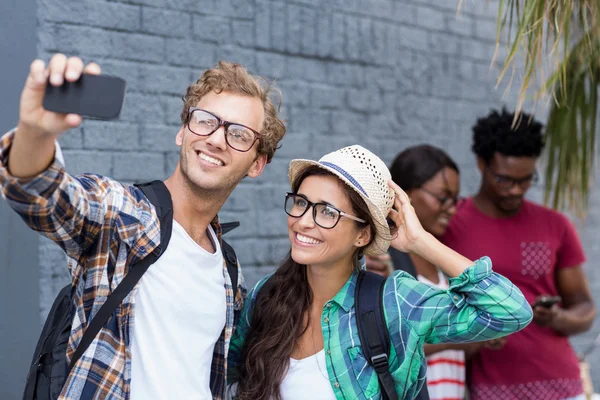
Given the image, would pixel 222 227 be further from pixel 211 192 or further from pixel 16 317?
pixel 16 317

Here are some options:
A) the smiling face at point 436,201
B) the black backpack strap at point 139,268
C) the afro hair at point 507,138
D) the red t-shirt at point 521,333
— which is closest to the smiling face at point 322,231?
the black backpack strap at point 139,268

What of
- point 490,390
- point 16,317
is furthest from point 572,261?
point 16,317

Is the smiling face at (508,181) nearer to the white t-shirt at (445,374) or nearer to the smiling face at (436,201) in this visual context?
the smiling face at (436,201)

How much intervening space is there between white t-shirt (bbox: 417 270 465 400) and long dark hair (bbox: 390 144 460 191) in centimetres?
50

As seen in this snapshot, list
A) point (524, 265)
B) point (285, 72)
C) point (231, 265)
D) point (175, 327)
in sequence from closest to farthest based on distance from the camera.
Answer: point (175, 327) → point (231, 265) → point (524, 265) → point (285, 72)

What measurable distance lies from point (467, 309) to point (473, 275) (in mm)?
106

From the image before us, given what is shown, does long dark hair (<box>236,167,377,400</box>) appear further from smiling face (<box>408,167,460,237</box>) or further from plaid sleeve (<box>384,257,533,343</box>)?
smiling face (<box>408,167,460,237</box>)

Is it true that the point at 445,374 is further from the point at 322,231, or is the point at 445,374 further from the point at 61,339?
the point at 61,339

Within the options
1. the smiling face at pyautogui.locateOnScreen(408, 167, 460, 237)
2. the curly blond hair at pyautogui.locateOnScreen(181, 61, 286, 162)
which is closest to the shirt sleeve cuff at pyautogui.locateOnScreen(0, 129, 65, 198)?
the curly blond hair at pyautogui.locateOnScreen(181, 61, 286, 162)

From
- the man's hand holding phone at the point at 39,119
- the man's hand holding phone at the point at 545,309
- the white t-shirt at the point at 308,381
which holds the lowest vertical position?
the man's hand holding phone at the point at 545,309

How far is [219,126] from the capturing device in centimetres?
241

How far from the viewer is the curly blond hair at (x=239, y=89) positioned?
2.51 metres

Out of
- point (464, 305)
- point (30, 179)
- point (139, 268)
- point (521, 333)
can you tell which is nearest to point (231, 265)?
point (139, 268)

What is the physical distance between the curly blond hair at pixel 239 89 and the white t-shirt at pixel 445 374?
110 centimetres
